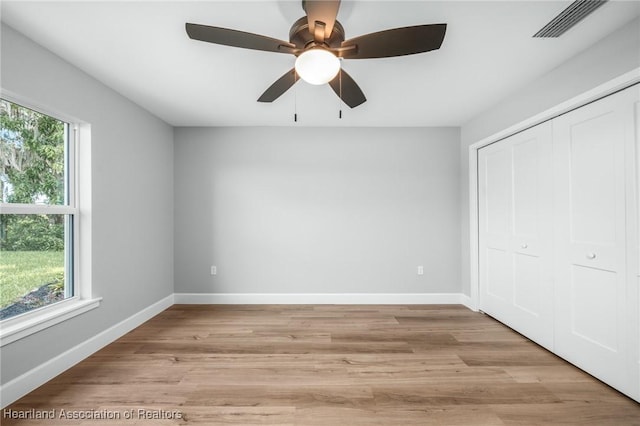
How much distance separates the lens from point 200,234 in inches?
158

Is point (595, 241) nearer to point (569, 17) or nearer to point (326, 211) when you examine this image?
point (569, 17)

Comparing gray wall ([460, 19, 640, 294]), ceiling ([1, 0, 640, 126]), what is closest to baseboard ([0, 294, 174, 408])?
ceiling ([1, 0, 640, 126])

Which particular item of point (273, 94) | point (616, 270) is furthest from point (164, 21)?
point (616, 270)

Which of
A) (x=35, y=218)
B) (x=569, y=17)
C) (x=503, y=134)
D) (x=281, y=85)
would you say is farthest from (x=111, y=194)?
(x=503, y=134)

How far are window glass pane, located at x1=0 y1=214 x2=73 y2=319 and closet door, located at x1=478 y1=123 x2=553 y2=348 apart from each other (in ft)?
13.4

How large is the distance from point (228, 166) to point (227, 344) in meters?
2.25

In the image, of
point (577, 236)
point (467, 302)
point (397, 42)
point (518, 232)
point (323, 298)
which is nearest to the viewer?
point (397, 42)

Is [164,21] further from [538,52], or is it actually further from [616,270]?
[616,270]

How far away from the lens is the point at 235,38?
155 centimetres

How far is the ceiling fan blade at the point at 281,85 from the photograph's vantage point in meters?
1.94

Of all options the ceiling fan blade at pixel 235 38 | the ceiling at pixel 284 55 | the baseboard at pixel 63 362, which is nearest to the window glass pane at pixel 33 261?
the baseboard at pixel 63 362

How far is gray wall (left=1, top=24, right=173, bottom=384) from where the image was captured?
6.62ft

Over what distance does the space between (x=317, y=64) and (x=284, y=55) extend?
0.85 m

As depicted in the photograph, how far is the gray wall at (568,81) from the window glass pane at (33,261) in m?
4.14
